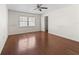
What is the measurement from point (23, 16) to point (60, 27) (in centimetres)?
397

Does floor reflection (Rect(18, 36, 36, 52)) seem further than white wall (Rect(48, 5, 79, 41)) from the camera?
No

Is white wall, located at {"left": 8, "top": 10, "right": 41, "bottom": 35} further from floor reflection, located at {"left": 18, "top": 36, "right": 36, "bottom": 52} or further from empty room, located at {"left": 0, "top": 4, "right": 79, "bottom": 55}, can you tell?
floor reflection, located at {"left": 18, "top": 36, "right": 36, "bottom": 52}

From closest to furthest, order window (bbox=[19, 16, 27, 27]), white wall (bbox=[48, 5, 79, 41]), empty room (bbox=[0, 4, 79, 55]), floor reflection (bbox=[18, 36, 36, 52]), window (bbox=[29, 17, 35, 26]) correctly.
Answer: empty room (bbox=[0, 4, 79, 55]), floor reflection (bbox=[18, 36, 36, 52]), white wall (bbox=[48, 5, 79, 41]), window (bbox=[19, 16, 27, 27]), window (bbox=[29, 17, 35, 26])

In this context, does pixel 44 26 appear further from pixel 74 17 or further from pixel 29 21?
pixel 74 17

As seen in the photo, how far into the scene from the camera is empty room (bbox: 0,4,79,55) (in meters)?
3.21

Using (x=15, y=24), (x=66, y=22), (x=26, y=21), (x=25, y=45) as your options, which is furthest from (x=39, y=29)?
(x=25, y=45)

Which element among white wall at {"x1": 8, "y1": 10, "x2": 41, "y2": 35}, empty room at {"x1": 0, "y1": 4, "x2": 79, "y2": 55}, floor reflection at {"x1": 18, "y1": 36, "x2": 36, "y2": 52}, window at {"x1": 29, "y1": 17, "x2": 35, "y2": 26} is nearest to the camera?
empty room at {"x1": 0, "y1": 4, "x2": 79, "y2": 55}

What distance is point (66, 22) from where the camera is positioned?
5.38m

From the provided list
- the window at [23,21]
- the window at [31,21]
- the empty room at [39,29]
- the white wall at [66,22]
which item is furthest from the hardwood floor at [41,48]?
the window at [31,21]

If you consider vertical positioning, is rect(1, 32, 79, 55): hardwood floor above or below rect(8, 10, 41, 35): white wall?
below

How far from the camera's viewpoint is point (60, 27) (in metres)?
6.11

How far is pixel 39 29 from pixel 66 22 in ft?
Result: 16.2

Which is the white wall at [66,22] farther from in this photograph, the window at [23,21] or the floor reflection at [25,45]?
the window at [23,21]

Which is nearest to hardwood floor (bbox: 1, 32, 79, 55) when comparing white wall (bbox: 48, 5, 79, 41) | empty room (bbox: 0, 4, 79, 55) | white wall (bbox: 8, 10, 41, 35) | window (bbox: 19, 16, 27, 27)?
empty room (bbox: 0, 4, 79, 55)
